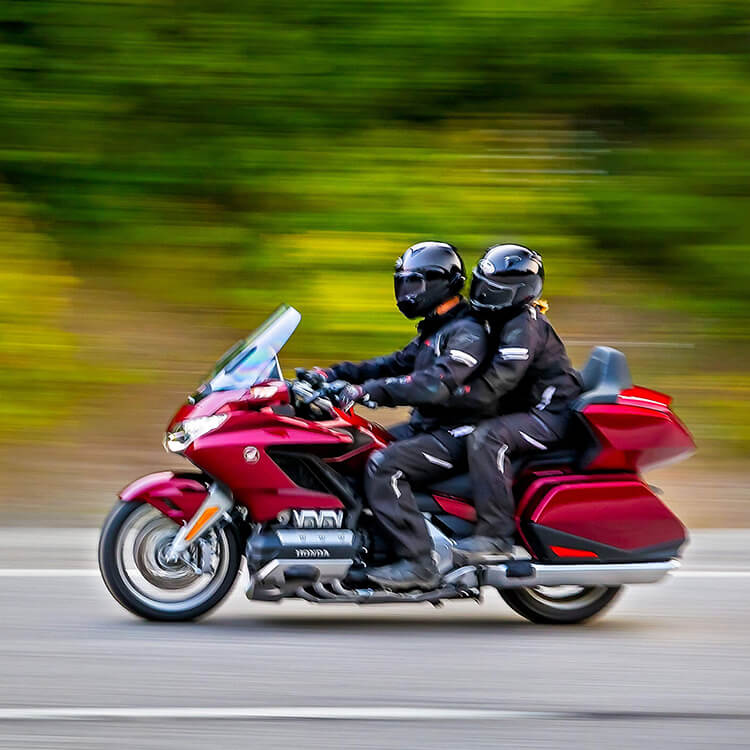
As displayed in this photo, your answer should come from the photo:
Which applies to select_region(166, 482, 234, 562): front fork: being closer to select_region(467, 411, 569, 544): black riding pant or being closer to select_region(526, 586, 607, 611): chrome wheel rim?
select_region(467, 411, 569, 544): black riding pant

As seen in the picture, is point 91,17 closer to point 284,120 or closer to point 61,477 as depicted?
point 284,120

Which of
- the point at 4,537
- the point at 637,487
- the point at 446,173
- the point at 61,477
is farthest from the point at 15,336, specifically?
the point at 637,487

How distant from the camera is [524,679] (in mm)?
5141

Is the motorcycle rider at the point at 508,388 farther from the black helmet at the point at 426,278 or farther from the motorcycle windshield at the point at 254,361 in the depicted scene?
the motorcycle windshield at the point at 254,361

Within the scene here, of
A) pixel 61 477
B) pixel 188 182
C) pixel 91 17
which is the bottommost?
pixel 61 477

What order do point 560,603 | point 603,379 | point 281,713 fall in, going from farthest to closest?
point 560,603, point 603,379, point 281,713

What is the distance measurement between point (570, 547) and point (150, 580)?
69.7 inches

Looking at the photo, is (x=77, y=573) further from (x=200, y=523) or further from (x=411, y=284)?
(x=411, y=284)

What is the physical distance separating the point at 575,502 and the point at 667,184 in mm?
6412

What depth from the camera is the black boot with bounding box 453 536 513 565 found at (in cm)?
593

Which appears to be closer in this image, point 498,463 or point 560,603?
point 498,463

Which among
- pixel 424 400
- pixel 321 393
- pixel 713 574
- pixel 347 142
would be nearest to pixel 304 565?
pixel 321 393

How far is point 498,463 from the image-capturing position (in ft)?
19.4

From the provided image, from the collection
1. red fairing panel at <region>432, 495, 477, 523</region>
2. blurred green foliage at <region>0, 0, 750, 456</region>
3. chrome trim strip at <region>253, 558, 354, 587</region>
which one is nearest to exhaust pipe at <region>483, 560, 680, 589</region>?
red fairing panel at <region>432, 495, 477, 523</region>
